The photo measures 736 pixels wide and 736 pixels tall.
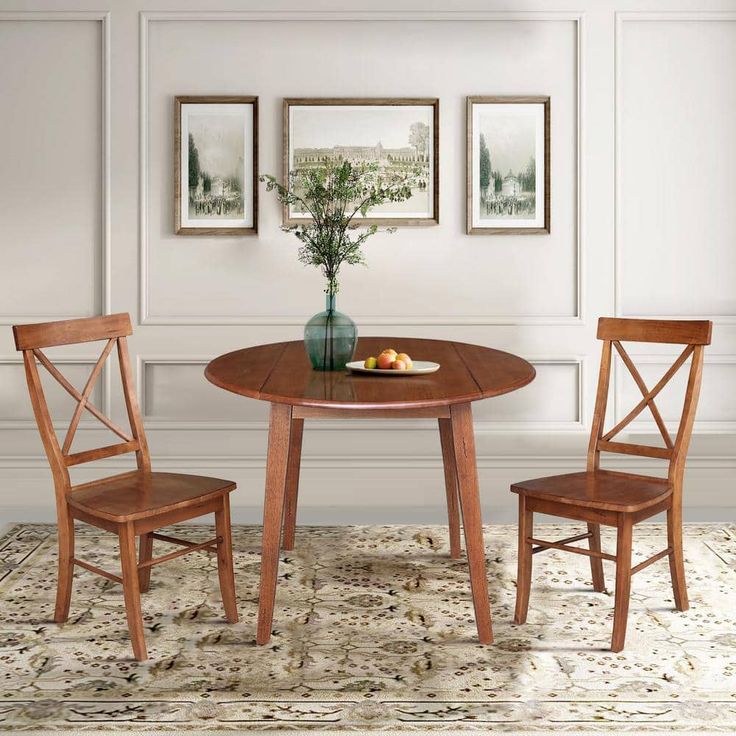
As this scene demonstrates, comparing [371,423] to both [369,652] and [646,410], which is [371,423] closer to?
[646,410]

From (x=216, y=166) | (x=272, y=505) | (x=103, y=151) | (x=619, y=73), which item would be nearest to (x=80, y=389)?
(x=103, y=151)

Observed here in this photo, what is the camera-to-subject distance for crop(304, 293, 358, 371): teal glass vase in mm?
3082

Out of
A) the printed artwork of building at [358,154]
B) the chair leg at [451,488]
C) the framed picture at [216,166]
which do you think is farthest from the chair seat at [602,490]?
the framed picture at [216,166]

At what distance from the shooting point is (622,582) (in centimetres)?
278

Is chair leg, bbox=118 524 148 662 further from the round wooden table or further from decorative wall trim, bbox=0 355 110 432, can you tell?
decorative wall trim, bbox=0 355 110 432

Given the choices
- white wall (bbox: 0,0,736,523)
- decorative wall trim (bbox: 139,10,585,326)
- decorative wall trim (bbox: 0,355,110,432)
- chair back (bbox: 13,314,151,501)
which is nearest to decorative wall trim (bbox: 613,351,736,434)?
white wall (bbox: 0,0,736,523)

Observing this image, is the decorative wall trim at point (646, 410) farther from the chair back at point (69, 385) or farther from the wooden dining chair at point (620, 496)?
the chair back at point (69, 385)

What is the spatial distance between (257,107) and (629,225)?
1904 mm

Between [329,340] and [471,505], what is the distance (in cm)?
74

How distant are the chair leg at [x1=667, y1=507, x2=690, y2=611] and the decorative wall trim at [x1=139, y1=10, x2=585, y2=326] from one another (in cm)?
157

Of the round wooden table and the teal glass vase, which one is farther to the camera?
the teal glass vase

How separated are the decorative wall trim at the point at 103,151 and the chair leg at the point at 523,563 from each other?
2.42m

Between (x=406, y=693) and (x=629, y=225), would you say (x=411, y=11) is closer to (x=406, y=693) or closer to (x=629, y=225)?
(x=629, y=225)

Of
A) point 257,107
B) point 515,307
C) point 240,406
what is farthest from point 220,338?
point 515,307
